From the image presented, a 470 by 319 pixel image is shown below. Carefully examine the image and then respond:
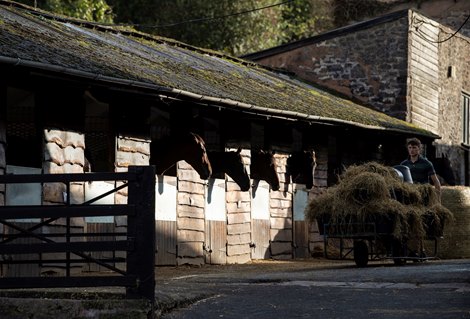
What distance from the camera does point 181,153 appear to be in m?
19.1

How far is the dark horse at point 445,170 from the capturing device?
99.8ft

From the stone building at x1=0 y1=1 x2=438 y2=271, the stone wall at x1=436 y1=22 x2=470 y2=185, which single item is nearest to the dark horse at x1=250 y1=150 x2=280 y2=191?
the stone building at x1=0 y1=1 x2=438 y2=271

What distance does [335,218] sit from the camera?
54.2 feet

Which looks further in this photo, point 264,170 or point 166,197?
point 264,170

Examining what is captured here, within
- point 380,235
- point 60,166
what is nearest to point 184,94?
point 60,166

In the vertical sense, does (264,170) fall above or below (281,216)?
above

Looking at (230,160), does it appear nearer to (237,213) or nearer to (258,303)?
(237,213)

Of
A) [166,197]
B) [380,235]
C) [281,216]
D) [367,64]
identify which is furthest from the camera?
[367,64]

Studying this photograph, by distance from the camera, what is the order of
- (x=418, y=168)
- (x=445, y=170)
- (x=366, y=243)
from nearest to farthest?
(x=366, y=243) < (x=418, y=168) < (x=445, y=170)

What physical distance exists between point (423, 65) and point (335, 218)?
15268 mm

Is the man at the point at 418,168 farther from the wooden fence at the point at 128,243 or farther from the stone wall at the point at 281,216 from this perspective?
the wooden fence at the point at 128,243

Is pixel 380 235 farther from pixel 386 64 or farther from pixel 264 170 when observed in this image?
pixel 386 64

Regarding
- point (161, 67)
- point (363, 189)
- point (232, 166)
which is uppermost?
point (161, 67)

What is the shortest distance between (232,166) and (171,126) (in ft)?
4.06
